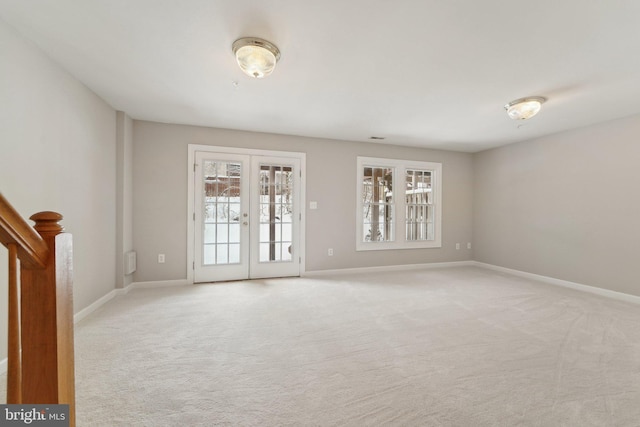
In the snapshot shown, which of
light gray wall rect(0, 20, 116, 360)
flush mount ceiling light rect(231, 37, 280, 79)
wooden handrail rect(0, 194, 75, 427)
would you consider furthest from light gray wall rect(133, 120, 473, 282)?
wooden handrail rect(0, 194, 75, 427)

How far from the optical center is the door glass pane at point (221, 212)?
14.1 ft

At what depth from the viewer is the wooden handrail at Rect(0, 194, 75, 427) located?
31.5 inches

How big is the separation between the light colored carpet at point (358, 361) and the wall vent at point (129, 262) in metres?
0.37

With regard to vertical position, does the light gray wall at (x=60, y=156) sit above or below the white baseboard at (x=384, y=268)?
above

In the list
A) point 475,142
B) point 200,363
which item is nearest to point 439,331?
point 200,363

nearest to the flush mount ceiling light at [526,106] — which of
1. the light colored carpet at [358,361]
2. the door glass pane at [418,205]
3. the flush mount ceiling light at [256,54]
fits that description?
the light colored carpet at [358,361]

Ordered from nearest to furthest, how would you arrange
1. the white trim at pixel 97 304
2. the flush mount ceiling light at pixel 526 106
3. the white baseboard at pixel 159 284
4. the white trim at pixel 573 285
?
1. the white trim at pixel 97 304
2. the flush mount ceiling light at pixel 526 106
3. the white trim at pixel 573 285
4. the white baseboard at pixel 159 284

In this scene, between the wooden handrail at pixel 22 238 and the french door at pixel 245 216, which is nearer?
the wooden handrail at pixel 22 238

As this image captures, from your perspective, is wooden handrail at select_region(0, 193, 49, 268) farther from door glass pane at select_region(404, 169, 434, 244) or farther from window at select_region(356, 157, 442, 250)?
door glass pane at select_region(404, 169, 434, 244)

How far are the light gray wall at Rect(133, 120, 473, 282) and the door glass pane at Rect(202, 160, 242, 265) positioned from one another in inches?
12.6

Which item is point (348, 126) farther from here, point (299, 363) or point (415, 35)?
point (299, 363)

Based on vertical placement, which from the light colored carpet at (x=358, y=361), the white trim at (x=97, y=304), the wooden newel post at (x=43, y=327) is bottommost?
the light colored carpet at (x=358, y=361)

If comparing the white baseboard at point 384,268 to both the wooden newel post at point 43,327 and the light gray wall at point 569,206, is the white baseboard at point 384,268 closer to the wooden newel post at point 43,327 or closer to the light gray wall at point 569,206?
the light gray wall at point 569,206

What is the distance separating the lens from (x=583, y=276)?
4.07 meters
